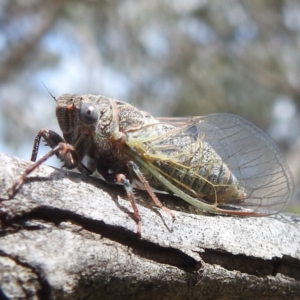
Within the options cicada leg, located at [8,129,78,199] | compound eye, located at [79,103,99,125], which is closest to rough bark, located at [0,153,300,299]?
cicada leg, located at [8,129,78,199]

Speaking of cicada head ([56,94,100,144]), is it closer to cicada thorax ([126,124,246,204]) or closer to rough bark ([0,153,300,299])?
cicada thorax ([126,124,246,204])

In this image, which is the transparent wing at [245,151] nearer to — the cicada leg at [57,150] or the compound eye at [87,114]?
the compound eye at [87,114]

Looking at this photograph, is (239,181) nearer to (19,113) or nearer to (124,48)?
(19,113)

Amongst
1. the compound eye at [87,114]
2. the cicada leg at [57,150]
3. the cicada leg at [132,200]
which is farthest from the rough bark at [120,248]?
the compound eye at [87,114]

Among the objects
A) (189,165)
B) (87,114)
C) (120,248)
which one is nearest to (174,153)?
(189,165)

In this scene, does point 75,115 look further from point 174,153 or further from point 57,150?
point 174,153

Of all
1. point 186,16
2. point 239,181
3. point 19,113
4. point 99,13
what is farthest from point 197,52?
point 239,181
